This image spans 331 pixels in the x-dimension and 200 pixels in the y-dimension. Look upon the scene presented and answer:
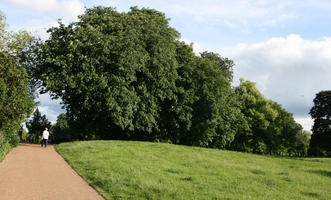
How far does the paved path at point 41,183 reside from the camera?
916cm

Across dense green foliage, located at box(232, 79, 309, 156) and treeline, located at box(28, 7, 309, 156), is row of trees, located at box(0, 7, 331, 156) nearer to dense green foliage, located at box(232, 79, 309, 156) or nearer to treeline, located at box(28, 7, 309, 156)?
treeline, located at box(28, 7, 309, 156)

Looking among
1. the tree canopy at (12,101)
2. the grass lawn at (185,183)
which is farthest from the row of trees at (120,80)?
the grass lawn at (185,183)

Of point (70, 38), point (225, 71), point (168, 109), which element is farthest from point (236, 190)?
point (225, 71)

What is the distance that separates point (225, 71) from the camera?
4603 cm

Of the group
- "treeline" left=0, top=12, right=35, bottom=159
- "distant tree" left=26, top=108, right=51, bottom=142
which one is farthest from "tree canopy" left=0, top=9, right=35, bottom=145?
"distant tree" left=26, top=108, right=51, bottom=142

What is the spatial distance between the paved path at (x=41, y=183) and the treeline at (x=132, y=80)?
1308 centimetres

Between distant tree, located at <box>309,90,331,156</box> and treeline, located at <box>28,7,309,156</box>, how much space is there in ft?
74.7

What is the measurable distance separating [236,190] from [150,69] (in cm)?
2210

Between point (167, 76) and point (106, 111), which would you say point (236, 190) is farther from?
point (167, 76)

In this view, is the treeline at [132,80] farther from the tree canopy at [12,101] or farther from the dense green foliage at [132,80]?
the tree canopy at [12,101]

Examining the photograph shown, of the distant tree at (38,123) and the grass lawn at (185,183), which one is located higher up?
the distant tree at (38,123)

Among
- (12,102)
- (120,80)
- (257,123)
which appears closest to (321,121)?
(257,123)

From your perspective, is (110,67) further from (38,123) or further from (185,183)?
(38,123)

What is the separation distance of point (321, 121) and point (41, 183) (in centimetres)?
5580
